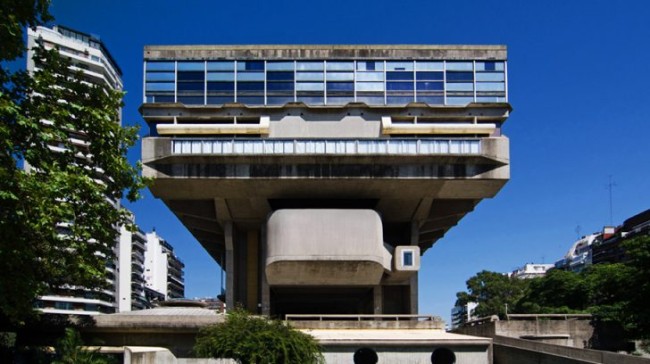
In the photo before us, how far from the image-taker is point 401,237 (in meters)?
50.1

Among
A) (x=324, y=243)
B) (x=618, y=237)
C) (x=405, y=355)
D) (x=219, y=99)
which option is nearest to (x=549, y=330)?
(x=405, y=355)

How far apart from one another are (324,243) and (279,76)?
35.5ft

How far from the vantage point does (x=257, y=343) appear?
20875 mm

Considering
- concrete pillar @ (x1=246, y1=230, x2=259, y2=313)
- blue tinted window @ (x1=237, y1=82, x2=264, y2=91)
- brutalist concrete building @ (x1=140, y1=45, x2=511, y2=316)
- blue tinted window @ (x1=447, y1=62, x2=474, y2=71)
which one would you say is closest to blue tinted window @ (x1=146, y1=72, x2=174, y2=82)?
brutalist concrete building @ (x1=140, y1=45, x2=511, y2=316)

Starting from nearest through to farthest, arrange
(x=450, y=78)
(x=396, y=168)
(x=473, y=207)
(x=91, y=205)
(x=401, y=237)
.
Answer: (x=91, y=205) < (x=396, y=168) < (x=450, y=78) < (x=473, y=207) < (x=401, y=237)

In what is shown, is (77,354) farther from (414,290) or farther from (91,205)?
(414,290)

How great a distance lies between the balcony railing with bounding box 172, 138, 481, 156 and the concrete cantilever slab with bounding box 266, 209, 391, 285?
4260 mm

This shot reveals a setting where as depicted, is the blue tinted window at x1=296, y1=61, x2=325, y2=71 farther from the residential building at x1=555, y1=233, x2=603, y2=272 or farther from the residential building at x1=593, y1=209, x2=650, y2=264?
the residential building at x1=555, y1=233, x2=603, y2=272

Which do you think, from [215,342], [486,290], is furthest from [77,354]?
[486,290]

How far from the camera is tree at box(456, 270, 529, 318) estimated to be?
9600cm

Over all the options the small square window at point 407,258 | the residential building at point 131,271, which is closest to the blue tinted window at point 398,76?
the small square window at point 407,258

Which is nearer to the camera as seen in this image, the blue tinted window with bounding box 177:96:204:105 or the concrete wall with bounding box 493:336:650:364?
the concrete wall with bounding box 493:336:650:364

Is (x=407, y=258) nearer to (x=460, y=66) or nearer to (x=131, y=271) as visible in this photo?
(x=460, y=66)

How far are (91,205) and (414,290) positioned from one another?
102 feet
